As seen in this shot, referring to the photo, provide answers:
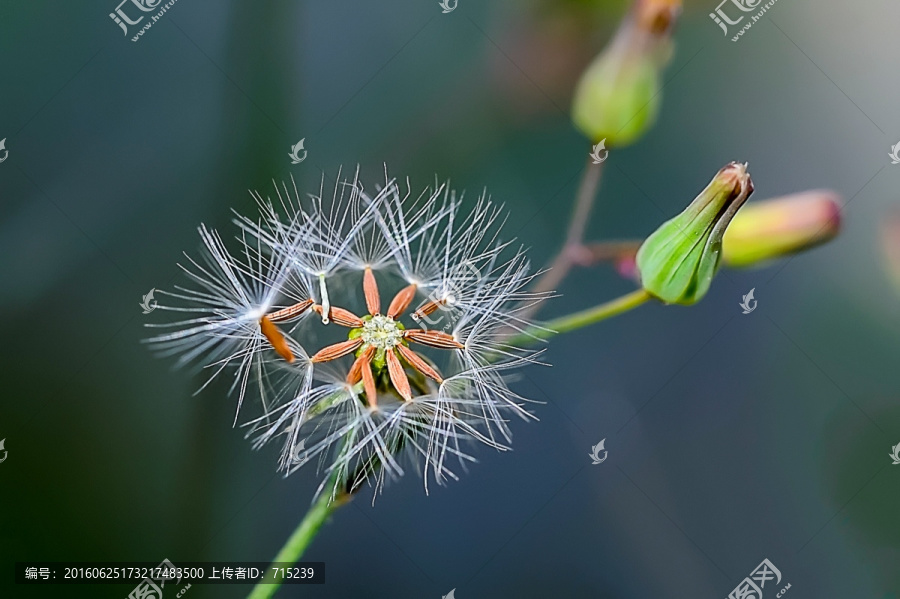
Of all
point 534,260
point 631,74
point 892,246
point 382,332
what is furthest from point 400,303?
point 892,246

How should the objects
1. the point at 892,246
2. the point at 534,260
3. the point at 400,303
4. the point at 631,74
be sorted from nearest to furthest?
the point at 400,303, the point at 631,74, the point at 534,260, the point at 892,246

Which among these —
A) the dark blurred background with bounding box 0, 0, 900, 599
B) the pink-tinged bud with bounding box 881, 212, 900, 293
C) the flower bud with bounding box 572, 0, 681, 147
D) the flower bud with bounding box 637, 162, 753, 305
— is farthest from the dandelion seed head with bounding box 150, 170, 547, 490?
the pink-tinged bud with bounding box 881, 212, 900, 293

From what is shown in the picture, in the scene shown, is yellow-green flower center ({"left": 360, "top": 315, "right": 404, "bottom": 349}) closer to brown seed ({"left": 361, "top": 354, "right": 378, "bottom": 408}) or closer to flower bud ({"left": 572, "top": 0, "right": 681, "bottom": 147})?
brown seed ({"left": 361, "top": 354, "right": 378, "bottom": 408})

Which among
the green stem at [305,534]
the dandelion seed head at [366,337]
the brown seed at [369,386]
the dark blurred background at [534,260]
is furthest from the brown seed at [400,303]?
the dark blurred background at [534,260]

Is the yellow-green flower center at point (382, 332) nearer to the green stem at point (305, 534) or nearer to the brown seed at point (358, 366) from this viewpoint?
the brown seed at point (358, 366)

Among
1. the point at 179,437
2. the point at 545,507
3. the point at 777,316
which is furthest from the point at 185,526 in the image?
the point at 777,316

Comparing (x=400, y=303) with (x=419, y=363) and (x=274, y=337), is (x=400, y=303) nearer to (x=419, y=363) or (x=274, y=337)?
(x=419, y=363)

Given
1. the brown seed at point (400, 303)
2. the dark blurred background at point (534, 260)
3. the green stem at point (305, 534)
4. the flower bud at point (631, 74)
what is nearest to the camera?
the green stem at point (305, 534)
